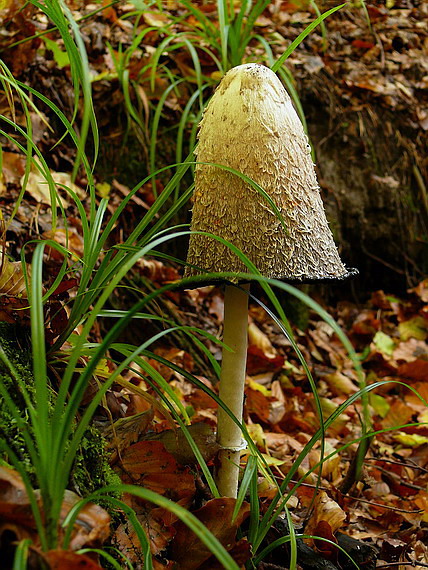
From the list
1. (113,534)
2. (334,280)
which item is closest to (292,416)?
(334,280)

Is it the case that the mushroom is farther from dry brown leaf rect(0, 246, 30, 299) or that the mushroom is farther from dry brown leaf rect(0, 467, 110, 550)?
dry brown leaf rect(0, 467, 110, 550)

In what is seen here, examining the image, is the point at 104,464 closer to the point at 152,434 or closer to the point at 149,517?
the point at 149,517

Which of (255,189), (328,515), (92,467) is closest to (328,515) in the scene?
(328,515)

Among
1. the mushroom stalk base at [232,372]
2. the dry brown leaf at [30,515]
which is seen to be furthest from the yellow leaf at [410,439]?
the dry brown leaf at [30,515]

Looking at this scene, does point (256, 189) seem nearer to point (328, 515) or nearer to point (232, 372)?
point (232, 372)

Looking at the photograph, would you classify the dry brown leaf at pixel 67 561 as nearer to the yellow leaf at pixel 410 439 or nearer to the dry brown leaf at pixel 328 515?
the dry brown leaf at pixel 328 515
